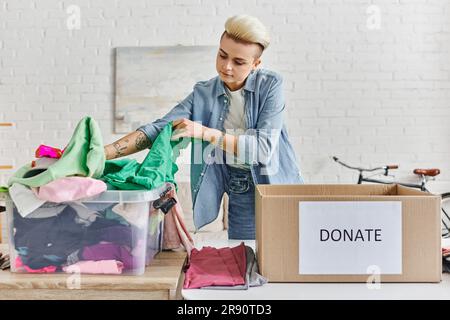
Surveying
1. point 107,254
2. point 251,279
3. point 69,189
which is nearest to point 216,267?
point 251,279

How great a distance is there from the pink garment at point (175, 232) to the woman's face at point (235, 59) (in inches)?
19.5

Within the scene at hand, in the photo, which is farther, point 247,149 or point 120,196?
point 247,149

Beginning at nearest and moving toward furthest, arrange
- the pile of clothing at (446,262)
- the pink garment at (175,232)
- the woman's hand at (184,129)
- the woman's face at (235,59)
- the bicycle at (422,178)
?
the pile of clothing at (446,262) → the pink garment at (175,232) → the woman's hand at (184,129) → the woman's face at (235,59) → the bicycle at (422,178)

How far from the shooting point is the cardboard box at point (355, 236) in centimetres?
88

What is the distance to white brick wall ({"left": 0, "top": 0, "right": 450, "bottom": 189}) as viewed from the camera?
330 centimetres

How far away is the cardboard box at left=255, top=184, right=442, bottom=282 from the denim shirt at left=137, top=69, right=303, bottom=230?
1.63ft

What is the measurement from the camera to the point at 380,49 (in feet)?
10.8

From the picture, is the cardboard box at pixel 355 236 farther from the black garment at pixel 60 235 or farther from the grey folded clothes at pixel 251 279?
the black garment at pixel 60 235

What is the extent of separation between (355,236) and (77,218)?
544 mm

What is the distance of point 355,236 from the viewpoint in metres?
0.89

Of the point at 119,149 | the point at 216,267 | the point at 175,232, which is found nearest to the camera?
the point at 216,267

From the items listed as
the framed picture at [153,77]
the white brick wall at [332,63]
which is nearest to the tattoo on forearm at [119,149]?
the framed picture at [153,77]

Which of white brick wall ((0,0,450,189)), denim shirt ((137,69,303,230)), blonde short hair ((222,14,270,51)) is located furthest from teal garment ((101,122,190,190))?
white brick wall ((0,0,450,189))

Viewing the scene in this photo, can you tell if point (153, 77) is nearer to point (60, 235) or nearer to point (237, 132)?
point (237, 132)
